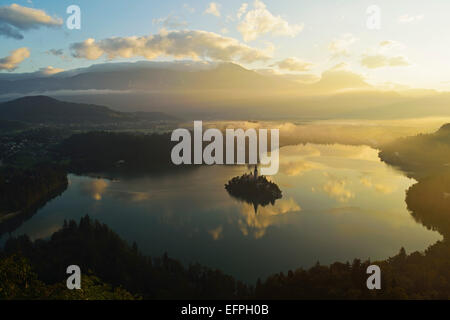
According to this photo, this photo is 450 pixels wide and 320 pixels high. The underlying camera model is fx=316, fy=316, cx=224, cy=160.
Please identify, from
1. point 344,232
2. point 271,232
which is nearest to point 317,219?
point 344,232

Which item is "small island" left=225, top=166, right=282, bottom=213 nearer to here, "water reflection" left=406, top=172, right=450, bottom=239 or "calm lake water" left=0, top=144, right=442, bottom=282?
"calm lake water" left=0, top=144, right=442, bottom=282

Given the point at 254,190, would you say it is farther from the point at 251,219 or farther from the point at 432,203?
the point at 432,203

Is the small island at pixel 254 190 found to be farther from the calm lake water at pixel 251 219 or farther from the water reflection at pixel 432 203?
the water reflection at pixel 432 203

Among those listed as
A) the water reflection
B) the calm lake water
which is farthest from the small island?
the water reflection

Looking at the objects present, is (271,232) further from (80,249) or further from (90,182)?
(90,182)

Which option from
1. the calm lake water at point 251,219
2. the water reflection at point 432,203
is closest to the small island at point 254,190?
the calm lake water at point 251,219
